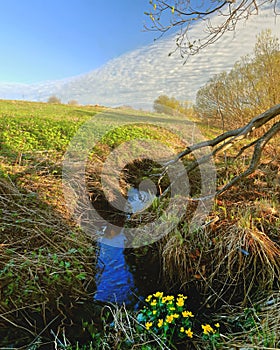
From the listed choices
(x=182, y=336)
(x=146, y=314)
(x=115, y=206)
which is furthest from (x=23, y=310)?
(x=115, y=206)

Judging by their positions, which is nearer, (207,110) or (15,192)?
(15,192)

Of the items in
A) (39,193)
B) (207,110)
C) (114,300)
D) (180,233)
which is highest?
(207,110)

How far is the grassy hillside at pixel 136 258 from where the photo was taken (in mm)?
2598

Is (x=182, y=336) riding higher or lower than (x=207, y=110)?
lower

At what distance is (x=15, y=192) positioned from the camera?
4.21m

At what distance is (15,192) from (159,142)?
15.8 ft

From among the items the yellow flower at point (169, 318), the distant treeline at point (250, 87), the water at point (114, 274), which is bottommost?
the water at point (114, 274)

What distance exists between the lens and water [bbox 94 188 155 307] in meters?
3.25

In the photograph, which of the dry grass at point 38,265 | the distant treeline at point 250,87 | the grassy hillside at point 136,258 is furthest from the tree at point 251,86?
the dry grass at point 38,265

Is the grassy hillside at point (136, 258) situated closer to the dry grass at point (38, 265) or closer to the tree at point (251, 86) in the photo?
the dry grass at point (38, 265)

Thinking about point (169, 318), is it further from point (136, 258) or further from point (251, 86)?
point (251, 86)

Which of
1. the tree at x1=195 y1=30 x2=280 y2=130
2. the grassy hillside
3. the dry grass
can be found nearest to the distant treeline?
the tree at x1=195 y1=30 x2=280 y2=130

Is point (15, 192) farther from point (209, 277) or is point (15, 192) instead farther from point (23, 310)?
point (209, 277)

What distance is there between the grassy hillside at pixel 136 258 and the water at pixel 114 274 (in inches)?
5.2
